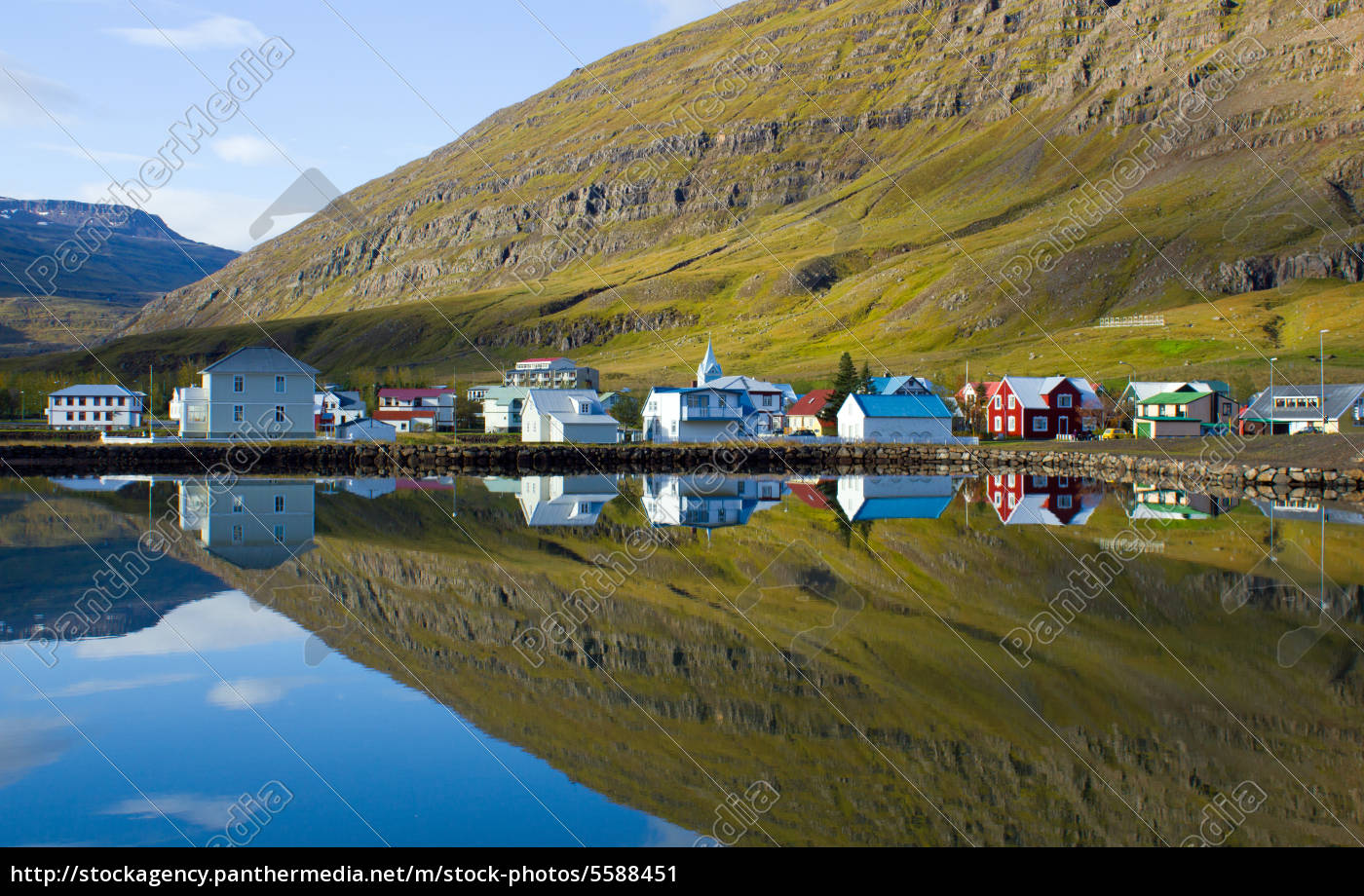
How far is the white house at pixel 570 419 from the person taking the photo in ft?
261

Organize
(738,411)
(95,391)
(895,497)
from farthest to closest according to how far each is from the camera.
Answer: (95,391) < (738,411) < (895,497)

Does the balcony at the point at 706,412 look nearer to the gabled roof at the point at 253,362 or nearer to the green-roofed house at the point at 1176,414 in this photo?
the gabled roof at the point at 253,362

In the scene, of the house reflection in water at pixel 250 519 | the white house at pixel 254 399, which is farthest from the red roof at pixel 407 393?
the house reflection in water at pixel 250 519

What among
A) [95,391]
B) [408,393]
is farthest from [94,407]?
[408,393]

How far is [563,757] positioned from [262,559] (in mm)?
16576

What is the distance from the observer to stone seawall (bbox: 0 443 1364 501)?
199ft

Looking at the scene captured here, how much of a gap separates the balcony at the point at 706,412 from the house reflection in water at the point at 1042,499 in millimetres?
28000

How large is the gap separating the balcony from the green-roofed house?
35746 millimetres

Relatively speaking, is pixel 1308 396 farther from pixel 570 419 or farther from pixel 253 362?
pixel 253 362

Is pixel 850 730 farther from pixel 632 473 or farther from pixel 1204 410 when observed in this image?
pixel 1204 410

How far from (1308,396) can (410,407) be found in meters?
87.7

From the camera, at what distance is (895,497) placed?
46594 mm

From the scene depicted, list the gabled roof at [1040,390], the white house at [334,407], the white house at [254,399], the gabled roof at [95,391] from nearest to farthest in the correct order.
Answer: the white house at [254,399], the gabled roof at [1040,390], the white house at [334,407], the gabled roof at [95,391]

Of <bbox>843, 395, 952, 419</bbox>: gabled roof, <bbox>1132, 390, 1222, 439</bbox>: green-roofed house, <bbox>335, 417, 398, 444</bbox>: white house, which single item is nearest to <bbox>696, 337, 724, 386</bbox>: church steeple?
<bbox>843, 395, 952, 419</bbox>: gabled roof
